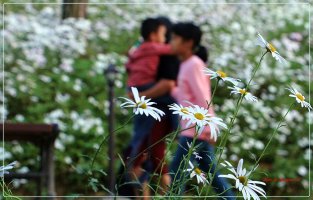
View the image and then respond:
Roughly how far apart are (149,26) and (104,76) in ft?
7.89

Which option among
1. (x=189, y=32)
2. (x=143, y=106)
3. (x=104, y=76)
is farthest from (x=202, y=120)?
(x=104, y=76)

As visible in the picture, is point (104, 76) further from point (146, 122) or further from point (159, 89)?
point (159, 89)

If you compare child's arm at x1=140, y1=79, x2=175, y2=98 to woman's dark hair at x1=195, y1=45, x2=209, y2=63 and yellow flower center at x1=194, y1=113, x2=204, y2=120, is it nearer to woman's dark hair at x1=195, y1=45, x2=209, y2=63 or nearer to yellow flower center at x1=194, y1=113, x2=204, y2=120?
woman's dark hair at x1=195, y1=45, x2=209, y2=63

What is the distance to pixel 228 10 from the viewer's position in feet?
31.6

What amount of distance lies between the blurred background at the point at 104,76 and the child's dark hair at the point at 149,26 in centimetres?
113

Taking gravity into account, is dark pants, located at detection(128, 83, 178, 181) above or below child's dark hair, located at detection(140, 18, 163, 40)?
below

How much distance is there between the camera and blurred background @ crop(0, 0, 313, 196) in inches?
242

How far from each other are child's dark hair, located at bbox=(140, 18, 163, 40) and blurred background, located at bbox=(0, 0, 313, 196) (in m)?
1.13

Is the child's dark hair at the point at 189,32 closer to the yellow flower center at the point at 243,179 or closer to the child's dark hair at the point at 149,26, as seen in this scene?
the child's dark hair at the point at 149,26

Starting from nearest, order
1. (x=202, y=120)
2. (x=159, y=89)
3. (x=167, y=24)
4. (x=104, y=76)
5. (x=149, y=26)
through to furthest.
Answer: (x=202, y=120) → (x=159, y=89) → (x=149, y=26) → (x=167, y=24) → (x=104, y=76)

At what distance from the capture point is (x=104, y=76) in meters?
6.98

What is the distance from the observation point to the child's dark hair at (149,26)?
15.1ft

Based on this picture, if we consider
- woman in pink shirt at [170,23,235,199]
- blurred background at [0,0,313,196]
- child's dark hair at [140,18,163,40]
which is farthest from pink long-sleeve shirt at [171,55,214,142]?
blurred background at [0,0,313,196]

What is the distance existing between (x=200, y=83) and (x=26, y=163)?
252 cm
